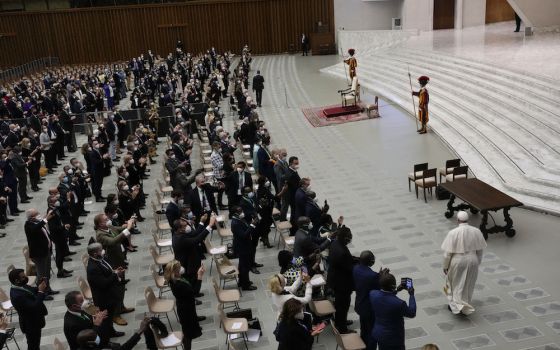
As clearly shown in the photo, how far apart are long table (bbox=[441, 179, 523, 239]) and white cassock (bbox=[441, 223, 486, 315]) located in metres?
2.15

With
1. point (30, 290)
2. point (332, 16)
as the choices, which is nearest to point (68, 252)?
point (30, 290)

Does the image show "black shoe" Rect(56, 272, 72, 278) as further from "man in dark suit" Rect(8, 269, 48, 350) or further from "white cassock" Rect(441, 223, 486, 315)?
"white cassock" Rect(441, 223, 486, 315)

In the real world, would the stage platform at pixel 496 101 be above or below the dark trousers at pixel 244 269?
above

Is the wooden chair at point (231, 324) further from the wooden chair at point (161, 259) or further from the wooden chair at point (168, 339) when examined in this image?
the wooden chair at point (161, 259)

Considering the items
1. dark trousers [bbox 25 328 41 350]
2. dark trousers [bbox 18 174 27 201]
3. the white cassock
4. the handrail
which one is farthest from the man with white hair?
the handrail

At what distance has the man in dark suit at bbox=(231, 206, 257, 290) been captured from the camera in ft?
28.8

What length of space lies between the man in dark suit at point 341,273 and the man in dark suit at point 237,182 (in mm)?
4521

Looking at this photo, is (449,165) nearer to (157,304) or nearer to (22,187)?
(157,304)

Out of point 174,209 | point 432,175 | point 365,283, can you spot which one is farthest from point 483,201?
point 174,209

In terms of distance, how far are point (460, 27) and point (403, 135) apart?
18.9 metres

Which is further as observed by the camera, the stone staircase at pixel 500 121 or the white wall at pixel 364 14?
the white wall at pixel 364 14

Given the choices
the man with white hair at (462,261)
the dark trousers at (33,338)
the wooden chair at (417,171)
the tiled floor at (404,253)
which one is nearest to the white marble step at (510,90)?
the tiled floor at (404,253)

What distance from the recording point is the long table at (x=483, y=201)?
31.3ft

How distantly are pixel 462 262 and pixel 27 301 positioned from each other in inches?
236
